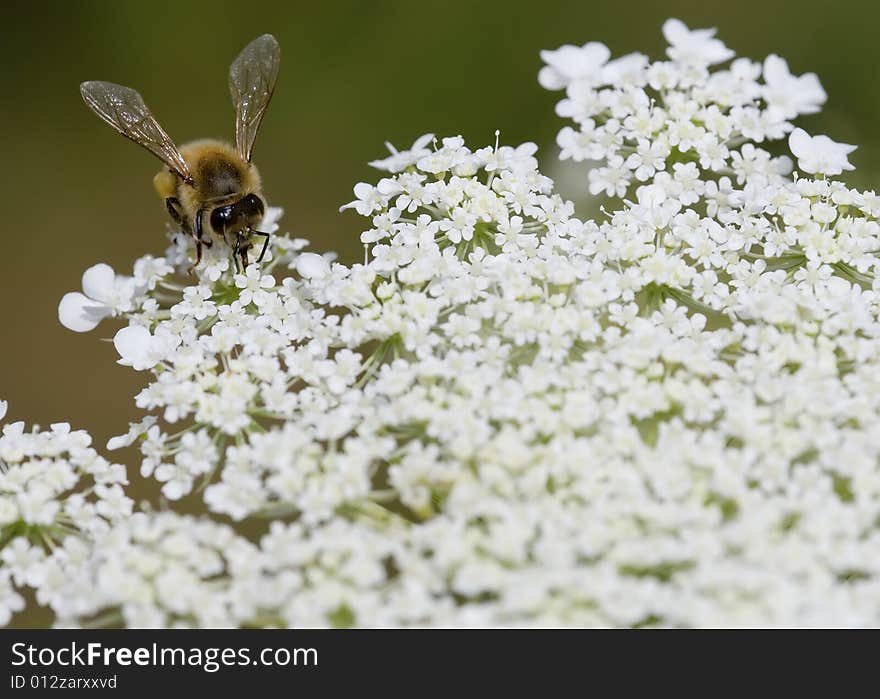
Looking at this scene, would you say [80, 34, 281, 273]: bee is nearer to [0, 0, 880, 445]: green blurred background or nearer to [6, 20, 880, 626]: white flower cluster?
[6, 20, 880, 626]: white flower cluster

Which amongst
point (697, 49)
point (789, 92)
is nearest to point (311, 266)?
point (697, 49)

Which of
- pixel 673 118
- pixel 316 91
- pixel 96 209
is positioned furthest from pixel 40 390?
pixel 673 118

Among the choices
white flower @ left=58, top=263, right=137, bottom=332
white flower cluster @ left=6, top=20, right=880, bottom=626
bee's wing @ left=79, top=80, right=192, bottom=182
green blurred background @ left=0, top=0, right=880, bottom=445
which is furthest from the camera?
green blurred background @ left=0, top=0, right=880, bottom=445

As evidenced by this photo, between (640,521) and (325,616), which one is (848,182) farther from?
(325,616)

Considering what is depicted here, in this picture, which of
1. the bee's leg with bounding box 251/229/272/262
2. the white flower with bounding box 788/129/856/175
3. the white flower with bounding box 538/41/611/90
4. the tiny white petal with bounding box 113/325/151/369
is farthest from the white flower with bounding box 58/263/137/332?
the white flower with bounding box 788/129/856/175

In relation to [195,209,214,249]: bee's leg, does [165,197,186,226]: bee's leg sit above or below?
above

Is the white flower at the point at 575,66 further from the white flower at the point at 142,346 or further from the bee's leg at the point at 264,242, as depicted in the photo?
the white flower at the point at 142,346
